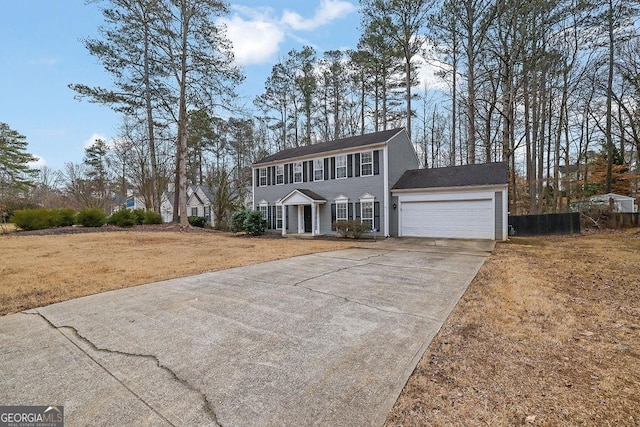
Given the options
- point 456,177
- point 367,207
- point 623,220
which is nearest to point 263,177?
point 367,207

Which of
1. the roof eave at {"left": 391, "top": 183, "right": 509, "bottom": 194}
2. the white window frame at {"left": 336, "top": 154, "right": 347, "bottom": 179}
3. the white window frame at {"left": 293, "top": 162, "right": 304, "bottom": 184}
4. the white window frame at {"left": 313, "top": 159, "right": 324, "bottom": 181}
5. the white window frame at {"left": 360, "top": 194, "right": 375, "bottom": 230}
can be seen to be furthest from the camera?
the white window frame at {"left": 293, "top": 162, "right": 304, "bottom": 184}

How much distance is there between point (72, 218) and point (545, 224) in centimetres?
2609

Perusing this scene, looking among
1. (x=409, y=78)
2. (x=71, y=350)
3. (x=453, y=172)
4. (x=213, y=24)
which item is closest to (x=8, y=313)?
(x=71, y=350)

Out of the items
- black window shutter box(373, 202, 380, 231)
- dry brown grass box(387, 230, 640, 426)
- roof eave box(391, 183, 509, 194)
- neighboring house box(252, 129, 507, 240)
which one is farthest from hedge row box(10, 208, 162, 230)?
dry brown grass box(387, 230, 640, 426)

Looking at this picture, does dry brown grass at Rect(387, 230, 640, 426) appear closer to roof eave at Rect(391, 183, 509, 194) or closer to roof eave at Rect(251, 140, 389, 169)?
roof eave at Rect(391, 183, 509, 194)

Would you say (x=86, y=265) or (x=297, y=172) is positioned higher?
(x=297, y=172)

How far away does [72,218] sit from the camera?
16641 mm

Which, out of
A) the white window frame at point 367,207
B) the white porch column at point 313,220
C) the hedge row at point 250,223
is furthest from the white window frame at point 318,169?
the hedge row at point 250,223

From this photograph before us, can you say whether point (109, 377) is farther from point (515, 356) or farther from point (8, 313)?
point (515, 356)

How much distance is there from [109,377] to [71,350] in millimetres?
931

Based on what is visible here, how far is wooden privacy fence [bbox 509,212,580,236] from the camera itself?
45.8ft

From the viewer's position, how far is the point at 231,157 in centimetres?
2869

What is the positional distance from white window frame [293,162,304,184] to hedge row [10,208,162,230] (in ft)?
33.6

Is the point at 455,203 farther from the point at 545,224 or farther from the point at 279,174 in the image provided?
the point at 279,174
